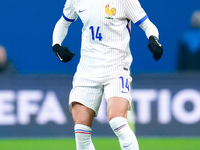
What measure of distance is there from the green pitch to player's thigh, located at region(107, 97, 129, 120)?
2.36 m

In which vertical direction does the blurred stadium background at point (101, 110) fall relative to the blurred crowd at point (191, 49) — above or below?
below

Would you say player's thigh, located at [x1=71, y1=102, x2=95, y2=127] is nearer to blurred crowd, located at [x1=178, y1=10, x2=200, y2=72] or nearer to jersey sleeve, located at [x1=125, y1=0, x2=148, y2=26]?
jersey sleeve, located at [x1=125, y1=0, x2=148, y2=26]

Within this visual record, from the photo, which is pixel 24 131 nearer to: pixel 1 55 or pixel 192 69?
→ pixel 1 55

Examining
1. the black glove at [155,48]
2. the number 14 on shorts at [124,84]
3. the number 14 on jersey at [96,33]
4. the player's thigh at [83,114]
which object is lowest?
the player's thigh at [83,114]

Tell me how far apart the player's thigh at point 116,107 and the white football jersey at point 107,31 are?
0.83ft

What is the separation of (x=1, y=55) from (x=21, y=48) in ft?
3.62

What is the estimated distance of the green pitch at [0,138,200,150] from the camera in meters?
7.80

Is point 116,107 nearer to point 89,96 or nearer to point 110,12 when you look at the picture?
point 89,96

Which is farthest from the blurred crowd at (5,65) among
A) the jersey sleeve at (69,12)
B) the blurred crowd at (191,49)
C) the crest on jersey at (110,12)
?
the crest on jersey at (110,12)

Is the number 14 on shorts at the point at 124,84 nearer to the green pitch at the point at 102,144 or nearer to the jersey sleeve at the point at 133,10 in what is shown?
the jersey sleeve at the point at 133,10

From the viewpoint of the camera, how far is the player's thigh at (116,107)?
17.6 ft

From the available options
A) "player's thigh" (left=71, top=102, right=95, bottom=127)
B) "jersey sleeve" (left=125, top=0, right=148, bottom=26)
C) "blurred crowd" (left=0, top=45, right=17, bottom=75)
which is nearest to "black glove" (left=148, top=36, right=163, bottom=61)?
"jersey sleeve" (left=125, top=0, right=148, bottom=26)

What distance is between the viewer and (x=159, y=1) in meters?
11.2

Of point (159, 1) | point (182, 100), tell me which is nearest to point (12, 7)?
point (159, 1)
